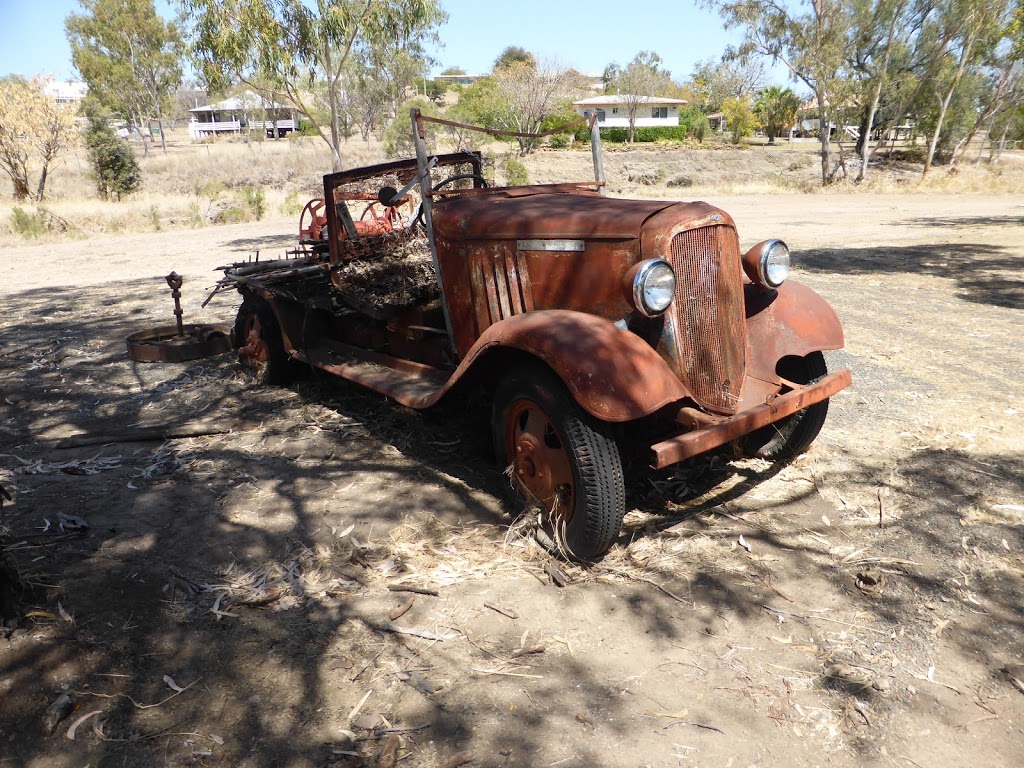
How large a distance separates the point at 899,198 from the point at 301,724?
26.4 m

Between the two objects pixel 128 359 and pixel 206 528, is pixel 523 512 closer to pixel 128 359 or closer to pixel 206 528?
pixel 206 528

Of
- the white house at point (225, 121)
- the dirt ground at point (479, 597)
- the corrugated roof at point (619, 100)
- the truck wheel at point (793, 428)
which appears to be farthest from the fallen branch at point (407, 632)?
the white house at point (225, 121)

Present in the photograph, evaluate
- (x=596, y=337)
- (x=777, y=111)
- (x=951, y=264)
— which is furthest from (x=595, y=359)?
(x=777, y=111)

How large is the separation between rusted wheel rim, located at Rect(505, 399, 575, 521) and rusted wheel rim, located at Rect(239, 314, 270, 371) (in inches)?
124

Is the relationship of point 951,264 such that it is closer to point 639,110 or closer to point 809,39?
point 809,39

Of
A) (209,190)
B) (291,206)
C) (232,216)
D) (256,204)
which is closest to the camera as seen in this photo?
(232,216)

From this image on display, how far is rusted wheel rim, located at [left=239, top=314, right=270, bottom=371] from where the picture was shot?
6070 mm

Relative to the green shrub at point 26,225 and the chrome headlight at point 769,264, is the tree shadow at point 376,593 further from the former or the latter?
the green shrub at point 26,225

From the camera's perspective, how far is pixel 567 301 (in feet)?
12.2

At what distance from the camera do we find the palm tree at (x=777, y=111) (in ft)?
160

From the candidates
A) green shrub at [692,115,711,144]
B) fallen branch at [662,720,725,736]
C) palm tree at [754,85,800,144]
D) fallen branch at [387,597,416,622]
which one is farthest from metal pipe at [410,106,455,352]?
green shrub at [692,115,711,144]

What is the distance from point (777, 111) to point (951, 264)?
4616 cm

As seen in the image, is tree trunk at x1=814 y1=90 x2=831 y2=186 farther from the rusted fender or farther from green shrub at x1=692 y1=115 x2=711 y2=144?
the rusted fender

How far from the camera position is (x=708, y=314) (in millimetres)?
3502
